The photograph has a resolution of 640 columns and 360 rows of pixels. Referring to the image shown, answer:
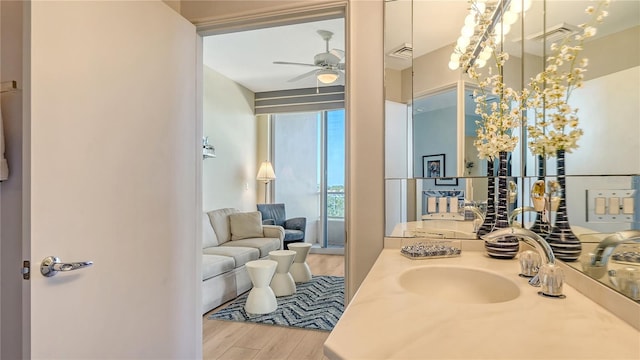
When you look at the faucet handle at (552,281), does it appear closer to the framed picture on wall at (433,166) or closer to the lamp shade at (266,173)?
the framed picture on wall at (433,166)

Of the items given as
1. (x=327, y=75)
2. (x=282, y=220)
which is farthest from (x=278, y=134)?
(x=327, y=75)

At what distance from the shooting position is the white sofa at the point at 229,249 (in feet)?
11.1

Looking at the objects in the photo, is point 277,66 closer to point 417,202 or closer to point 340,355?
point 417,202

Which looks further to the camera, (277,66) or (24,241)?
(277,66)

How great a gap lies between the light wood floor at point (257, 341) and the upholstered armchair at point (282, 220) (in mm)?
2494

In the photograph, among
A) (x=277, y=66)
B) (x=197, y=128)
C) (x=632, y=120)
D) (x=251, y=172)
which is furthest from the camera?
(x=251, y=172)

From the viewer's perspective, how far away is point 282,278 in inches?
147

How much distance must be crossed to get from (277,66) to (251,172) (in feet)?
6.71

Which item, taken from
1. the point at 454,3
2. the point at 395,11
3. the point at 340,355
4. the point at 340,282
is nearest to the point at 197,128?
the point at 395,11

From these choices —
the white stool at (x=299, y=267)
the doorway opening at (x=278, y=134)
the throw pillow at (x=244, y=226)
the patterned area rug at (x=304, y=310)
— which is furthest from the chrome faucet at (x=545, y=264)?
the throw pillow at (x=244, y=226)

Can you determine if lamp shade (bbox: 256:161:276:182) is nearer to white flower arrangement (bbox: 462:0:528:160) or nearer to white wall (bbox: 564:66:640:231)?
white flower arrangement (bbox: 462:0:528:160)

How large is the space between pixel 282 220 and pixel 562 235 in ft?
16.4

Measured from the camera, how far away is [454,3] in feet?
5.40

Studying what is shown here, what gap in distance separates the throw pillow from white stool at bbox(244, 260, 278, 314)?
60.1 inches
